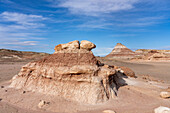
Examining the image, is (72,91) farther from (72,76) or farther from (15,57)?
(15,57)

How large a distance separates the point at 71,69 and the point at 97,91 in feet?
5.70

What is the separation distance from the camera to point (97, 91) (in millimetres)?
5891

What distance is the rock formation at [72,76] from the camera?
6.04 m

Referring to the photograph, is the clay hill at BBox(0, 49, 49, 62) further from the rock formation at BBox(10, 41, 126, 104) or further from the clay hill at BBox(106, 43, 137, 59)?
the clay hill at BBox(106, 43, 137, 59)

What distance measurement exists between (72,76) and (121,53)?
62986mm

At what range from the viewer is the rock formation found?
604 cm

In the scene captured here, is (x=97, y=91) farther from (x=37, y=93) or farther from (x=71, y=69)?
(x=37, y=93)

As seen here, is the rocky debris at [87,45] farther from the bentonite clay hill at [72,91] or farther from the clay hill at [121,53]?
the clay hill at [121,53]

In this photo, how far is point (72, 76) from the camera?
655 cm

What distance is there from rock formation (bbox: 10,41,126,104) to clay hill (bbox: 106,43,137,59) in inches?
2264

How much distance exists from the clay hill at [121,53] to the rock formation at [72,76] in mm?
57512

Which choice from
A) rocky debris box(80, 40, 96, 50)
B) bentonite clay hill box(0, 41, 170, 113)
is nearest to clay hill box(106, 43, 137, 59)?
rocky debris box(80, 40, 96, 50)

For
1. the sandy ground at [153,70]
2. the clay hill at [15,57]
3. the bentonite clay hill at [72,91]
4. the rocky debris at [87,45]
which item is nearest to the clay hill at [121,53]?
the sandy ground at [153,70]

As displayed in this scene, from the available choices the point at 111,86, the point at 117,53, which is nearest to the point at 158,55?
the point at 117,53
